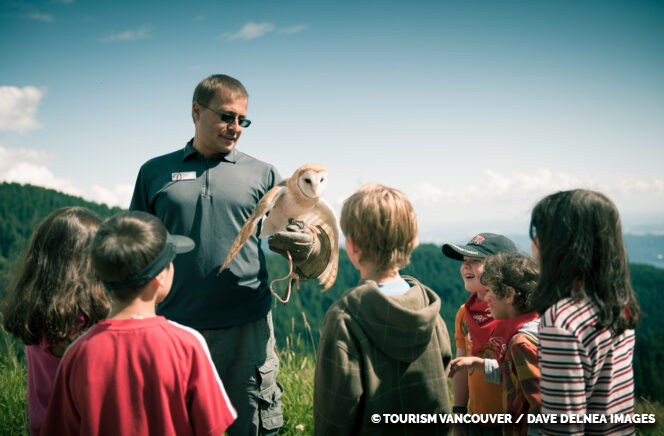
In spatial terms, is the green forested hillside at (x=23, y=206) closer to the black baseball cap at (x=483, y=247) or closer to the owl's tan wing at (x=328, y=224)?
the owl's tan wing at (x=328, y=224)

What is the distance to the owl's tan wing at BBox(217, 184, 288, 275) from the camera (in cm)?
230

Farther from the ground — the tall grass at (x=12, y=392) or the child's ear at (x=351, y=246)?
the child's ear at (x=351, y=246)

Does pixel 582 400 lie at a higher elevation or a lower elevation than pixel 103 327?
lower

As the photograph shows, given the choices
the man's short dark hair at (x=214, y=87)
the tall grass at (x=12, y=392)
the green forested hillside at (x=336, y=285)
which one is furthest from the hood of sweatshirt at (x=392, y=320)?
the tall grass at (x=12, y=392)

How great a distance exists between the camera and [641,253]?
4197cm

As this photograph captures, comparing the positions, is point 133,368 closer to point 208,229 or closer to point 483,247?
point 208,229

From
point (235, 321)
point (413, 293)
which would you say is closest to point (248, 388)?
point (235, 321)

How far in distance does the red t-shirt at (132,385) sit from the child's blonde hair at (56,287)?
0.32m

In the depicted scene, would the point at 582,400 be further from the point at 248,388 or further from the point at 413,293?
the point at 248,388

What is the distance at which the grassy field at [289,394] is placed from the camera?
306 centimetres

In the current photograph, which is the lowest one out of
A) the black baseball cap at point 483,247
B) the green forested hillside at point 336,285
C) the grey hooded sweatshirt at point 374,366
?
the green forested hillside at point 336,285

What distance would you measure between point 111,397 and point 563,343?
150cm

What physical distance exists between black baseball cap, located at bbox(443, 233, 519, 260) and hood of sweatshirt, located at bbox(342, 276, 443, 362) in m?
1.07

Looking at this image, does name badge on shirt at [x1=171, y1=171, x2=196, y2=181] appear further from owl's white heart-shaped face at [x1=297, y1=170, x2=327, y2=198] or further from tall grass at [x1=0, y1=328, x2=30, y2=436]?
tall grass at [x1=0, y1=328, x2=30, y2=436]
